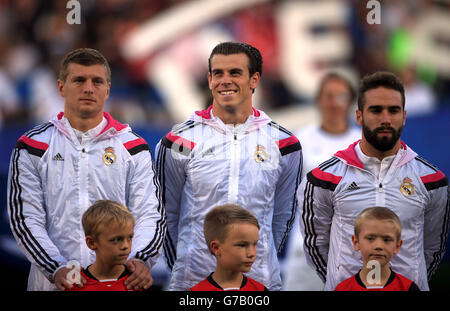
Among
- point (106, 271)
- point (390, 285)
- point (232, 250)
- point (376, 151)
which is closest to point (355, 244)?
point (390, 285)

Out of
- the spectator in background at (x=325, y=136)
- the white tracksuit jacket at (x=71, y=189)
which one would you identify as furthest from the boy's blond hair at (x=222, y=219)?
the spectator in background at (x=325, y=136)

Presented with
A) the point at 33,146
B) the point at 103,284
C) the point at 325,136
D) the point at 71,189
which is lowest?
the point at 103,284

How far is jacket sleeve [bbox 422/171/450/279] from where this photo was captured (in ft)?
12.6

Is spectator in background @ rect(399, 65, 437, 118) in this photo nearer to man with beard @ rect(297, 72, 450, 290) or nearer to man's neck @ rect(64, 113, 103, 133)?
man with beard @ rect(297, 72, 450, 290)

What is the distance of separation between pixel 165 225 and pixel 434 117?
131 inches

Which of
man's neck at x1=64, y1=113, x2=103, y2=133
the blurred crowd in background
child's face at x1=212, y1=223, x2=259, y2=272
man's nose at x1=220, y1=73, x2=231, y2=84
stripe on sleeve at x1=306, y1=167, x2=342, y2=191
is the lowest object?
child's face at x1=212, y1=223, x2=259, y2=272

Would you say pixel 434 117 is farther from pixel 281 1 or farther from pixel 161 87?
pixel 161 87

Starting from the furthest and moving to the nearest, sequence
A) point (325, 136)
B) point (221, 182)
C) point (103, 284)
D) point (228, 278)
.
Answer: point (325, 136)
point (221, 182)
point (228, 278)
point (103, 284)

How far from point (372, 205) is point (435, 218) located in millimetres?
356

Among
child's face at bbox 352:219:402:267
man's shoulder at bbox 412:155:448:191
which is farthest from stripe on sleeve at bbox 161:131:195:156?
man's shoulder at bbox 412:155:448:191

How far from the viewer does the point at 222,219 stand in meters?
3.74

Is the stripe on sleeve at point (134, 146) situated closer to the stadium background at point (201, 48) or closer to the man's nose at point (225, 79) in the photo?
the man's nose at point (225, 79)

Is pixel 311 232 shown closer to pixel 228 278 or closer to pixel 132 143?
pixel 228 278

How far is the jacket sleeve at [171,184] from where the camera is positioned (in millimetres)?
4129
